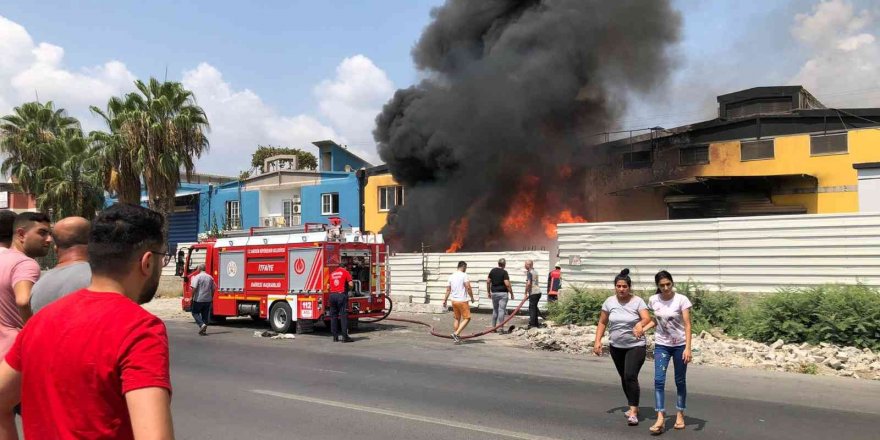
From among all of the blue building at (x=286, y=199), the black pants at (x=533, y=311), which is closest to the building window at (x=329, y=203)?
the blue building at (x=286, y=199)

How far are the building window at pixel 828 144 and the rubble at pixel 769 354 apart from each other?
56.1 feet

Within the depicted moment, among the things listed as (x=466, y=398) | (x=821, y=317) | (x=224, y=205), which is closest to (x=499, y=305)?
(x=821, y=317)

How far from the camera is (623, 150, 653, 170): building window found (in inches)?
1151

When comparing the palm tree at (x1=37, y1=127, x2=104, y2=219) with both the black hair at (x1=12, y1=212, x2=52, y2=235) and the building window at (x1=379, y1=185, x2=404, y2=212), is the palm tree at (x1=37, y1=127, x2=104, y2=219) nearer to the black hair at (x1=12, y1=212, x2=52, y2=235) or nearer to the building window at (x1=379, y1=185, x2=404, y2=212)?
the building window at (x1=379, y1=185, x2=404, y2=212)

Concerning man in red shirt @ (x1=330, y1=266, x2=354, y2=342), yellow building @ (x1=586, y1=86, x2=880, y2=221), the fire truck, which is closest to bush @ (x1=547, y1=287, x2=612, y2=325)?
the fire truck

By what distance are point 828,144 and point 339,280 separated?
2151 centimetres

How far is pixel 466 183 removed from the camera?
98.6ft

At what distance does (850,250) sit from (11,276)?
1396 cm

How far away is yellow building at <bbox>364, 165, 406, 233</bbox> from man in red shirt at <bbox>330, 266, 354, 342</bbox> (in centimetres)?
1915

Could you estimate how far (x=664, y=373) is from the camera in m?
6.06

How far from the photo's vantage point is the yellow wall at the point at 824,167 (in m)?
24.6

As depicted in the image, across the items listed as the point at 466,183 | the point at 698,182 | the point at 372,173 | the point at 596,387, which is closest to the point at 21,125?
the point at 372,173

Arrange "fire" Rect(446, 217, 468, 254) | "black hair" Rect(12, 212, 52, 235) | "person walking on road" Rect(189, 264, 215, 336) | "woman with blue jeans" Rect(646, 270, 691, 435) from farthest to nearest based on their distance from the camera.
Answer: "fire" Rect(446, 217, 468, 254)
"person walking on road" Rect(189, 264, 215, 336)
"woman with blue jeans" Rect(646, 270, 691, 435)
"black hair" Rect(12, 212, 52, 235)

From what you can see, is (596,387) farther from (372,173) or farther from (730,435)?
(372,173)
